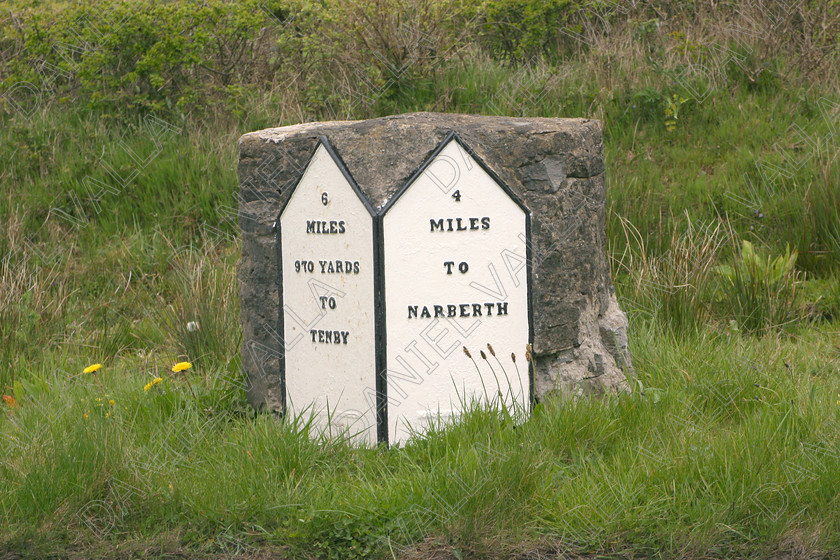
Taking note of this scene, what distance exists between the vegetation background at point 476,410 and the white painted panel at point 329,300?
10.6 inches

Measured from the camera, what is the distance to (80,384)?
15.0 ft

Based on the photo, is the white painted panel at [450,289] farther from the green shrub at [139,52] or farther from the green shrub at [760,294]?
the green shrub at [139,52]

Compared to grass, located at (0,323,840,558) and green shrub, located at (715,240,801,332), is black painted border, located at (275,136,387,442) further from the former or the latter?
green shrub, located at (715,240,801,332)

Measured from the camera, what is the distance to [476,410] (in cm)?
365

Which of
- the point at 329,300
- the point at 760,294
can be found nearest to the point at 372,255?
the point at 329,300

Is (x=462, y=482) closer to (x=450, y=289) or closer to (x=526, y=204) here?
(x=450, y=289)

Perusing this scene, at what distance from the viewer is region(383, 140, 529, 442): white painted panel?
12.3ft

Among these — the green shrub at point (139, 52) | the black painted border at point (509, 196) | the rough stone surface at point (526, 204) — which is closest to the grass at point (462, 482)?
the black painted border at point (509, 196)

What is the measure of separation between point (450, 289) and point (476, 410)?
21.4 inches

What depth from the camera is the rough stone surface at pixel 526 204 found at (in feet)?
12.7

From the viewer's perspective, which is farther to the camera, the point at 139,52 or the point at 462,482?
the point at 139,52

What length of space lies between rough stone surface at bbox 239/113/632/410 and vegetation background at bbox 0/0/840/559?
0.26 m

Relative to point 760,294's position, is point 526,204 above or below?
above

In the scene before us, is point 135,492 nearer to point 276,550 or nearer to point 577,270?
point 276,550
